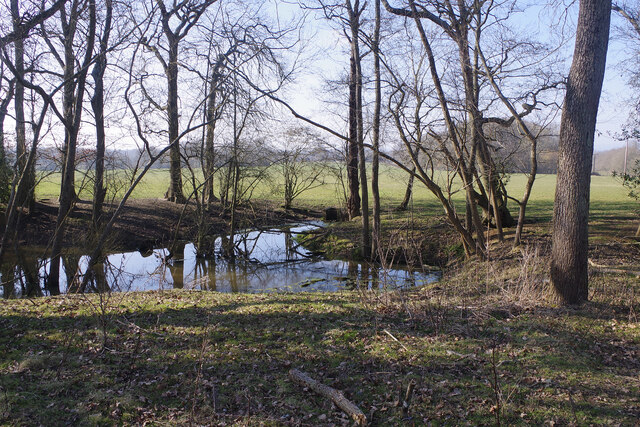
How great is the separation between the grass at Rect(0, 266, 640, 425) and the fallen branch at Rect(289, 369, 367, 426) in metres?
0.08

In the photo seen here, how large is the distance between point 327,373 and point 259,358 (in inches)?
35.1

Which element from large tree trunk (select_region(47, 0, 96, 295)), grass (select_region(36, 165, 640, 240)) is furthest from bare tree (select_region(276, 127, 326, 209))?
large tree trunk (select_region(47, 0, 96, 295))

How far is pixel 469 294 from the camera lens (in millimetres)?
8562

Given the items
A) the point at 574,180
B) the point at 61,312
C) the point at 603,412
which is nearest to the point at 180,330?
the point at 61,312

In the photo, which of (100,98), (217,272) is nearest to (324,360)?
(100,98)

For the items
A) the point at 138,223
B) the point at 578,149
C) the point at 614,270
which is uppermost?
the point at 578,149

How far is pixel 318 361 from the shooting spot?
541cm

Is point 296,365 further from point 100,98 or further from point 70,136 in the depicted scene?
point 100,98

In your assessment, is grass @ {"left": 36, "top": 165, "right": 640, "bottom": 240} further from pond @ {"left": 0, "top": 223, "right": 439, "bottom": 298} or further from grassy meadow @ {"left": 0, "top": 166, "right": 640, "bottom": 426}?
grassy meadow @ {"left": 0, "top": 166, "right": 640, "bottom": 426}

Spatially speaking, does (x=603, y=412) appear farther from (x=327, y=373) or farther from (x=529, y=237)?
(x=529, y=237)

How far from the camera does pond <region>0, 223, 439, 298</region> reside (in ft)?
38.0

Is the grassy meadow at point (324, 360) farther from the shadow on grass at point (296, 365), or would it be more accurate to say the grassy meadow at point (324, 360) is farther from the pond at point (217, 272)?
the pond at point (217, 272)

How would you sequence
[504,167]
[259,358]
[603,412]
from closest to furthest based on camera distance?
[603,412], [259,358], [504,167]

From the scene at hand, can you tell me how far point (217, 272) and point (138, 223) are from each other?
651 cm
